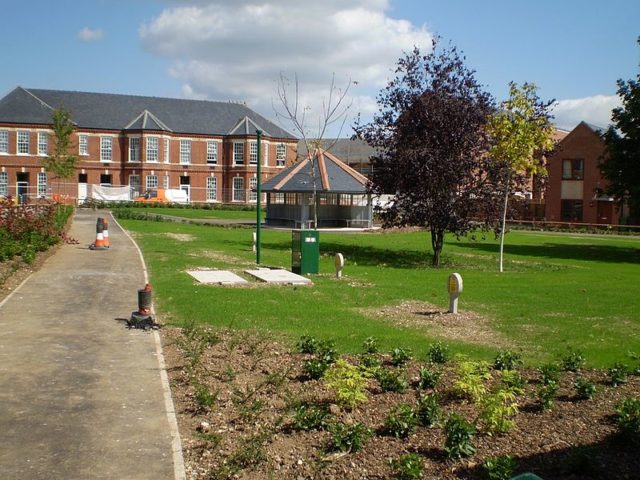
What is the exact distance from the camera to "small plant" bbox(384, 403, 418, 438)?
6.51 metres

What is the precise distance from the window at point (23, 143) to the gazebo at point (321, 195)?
3050cm

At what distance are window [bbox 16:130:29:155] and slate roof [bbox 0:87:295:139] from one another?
1.19 meters


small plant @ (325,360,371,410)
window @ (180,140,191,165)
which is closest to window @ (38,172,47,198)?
window @ (180,140,191,165)

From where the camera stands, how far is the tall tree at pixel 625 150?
34.0 metres

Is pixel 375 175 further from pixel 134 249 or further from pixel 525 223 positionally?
pixel 525 223

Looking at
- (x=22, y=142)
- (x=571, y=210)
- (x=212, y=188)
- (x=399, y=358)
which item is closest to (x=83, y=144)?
(x=22, y=142)

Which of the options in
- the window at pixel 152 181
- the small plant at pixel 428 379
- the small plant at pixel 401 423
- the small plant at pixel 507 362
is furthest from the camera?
the window at pixel 152 181

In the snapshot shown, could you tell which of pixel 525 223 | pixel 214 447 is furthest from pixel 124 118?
pixel 214 447

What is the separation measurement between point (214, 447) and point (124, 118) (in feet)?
228

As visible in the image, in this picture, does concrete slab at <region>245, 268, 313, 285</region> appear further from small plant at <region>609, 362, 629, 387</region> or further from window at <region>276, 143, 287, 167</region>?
window at <region>276, 143, 287, 167</region>

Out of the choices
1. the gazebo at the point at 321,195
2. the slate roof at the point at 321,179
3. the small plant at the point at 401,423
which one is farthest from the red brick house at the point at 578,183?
the small plant at the point at 401,423

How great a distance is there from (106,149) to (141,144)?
3672mm

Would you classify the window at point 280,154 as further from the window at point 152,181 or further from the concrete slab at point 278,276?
the concrete slab at point 278,276

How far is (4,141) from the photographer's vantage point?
6675 centimetres
